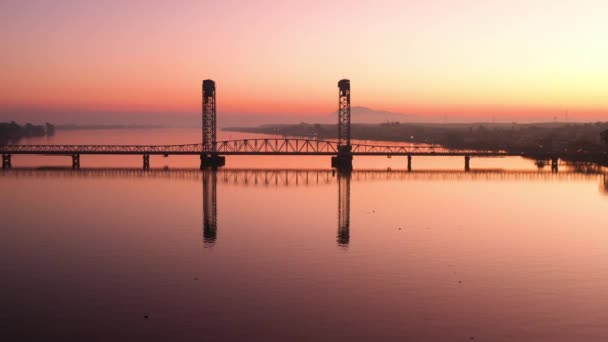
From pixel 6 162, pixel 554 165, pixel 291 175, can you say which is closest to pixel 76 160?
pixel 6 162

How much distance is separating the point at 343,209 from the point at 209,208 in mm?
12962

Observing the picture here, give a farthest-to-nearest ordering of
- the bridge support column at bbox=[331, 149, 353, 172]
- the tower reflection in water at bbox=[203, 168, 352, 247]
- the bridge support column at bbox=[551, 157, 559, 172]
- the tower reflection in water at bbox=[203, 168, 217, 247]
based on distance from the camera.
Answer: the bridge support column at bbox=[331, 149, 353, 172], the bridge support column at bbox=[551, 157, 559, 172], the tower reflection in water at bbox=[203, 168, 352, 247], the tower reflection in water at bbox=[203, 168, 217, 247]

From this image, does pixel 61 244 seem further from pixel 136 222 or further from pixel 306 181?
pixel 306 181

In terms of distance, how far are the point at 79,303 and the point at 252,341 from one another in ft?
30.8

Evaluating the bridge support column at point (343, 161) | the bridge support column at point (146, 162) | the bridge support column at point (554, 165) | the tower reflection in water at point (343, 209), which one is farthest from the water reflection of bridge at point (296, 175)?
the bridge support column at point (343, 161)

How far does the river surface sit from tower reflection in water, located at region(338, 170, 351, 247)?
314 mm

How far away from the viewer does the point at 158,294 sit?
32.8m

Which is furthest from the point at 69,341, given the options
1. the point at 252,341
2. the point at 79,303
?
the point at 252,341

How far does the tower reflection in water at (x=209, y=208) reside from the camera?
164ft

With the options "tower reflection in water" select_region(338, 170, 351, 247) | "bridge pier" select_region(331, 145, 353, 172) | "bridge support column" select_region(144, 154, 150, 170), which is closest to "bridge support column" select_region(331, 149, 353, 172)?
"bridge pier" select_region(331, 145, 353, 172)

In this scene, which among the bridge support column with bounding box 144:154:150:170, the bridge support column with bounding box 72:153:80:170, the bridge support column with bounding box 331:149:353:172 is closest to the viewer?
the bridge support column with bounding box 144:154:150:170

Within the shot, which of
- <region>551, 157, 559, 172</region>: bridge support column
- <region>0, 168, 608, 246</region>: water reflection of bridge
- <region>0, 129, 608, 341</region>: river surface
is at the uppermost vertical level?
<region>551, 157, 559, 172</region>: bridge support column

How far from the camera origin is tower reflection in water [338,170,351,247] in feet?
164

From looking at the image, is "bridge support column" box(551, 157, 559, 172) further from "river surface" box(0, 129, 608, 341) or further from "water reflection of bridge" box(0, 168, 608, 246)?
"river surface" box(0, 129, 608, 341)
